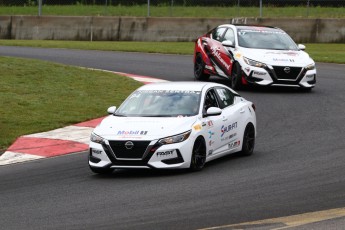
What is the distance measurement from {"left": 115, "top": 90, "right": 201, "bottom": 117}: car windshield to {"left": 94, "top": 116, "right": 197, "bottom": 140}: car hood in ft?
0.91

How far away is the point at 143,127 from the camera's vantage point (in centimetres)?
1447

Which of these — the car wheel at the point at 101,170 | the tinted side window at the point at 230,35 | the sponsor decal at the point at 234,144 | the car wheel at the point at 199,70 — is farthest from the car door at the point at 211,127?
the car wheel at the point at 199,70

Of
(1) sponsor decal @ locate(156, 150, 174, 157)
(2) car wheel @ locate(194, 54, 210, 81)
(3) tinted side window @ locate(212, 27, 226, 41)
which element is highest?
(1) sponsor decal @ locate(156, 150, 174, 157)

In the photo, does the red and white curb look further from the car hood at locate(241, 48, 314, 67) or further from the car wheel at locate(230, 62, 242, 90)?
the car hood at locate(241, 48, 314, 67)

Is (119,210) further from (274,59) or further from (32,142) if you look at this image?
(274,59)

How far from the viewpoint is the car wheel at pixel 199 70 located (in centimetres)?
2650

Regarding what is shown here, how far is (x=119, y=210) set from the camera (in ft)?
39.0

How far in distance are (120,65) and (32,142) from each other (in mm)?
13351

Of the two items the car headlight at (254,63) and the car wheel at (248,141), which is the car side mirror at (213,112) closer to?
the car wheel at (248,141)

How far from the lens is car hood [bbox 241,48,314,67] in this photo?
24188 millimetres

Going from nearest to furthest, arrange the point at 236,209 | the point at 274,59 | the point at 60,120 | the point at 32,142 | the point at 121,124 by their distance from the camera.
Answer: the point at 236,209
the point at 121,124
the point at 32,142
the point at 60,120
the point at 274,59

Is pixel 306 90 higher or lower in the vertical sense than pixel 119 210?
lower

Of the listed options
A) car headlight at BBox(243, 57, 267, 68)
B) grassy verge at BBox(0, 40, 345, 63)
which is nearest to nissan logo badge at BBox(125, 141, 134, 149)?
car headlight at BBox(243, 57, 267, 68)

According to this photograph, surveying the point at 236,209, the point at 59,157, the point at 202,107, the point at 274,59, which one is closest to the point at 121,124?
the point at 202,107
